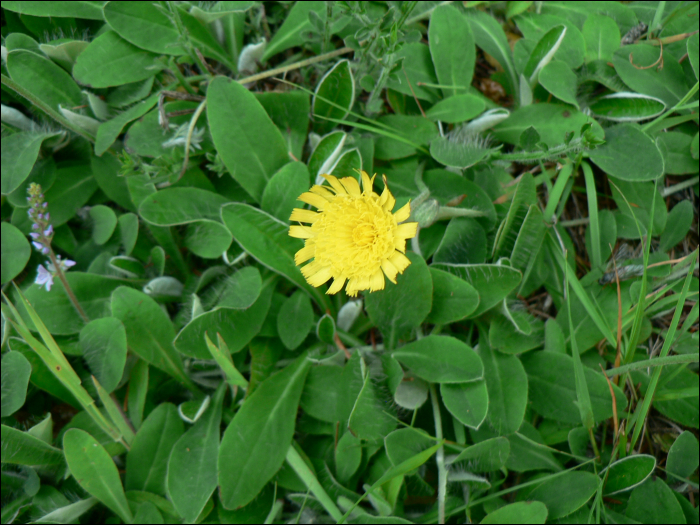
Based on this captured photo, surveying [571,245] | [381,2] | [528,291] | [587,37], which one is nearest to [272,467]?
[528,291]

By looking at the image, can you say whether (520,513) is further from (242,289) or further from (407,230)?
(242,289)

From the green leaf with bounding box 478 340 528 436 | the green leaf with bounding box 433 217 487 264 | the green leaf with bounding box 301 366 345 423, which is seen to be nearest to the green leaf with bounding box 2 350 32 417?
the green leaf with bounding box 301 366 345 423

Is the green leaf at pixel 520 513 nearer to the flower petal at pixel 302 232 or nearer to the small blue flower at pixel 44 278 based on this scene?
the flower petal at pixel 302 232

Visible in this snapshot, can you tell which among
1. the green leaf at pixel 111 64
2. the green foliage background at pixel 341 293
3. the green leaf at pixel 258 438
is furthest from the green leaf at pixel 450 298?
the green leaf at pixel 111 64

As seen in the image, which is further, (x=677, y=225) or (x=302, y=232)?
(x=677, y=225)

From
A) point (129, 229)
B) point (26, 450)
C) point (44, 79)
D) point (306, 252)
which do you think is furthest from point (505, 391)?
point (44, 79)
